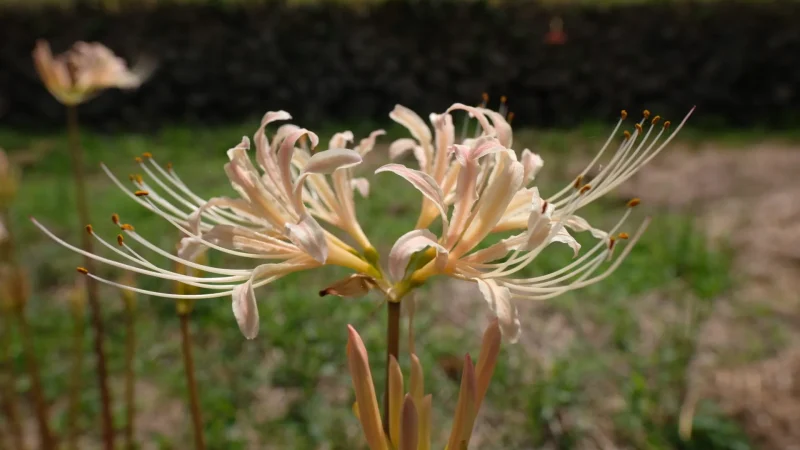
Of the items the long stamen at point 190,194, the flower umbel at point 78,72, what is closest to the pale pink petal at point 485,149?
the long stamen at point 190,194

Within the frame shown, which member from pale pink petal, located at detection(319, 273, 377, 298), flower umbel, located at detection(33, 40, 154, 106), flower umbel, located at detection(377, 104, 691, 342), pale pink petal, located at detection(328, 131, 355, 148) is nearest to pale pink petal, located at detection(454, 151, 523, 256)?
flower umbel, located at detection(377, 104, 691, 342)

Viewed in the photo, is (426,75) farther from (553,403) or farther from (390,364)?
(390,364)

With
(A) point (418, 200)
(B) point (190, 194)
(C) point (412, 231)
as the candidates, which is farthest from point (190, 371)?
(A) point (418, 200)

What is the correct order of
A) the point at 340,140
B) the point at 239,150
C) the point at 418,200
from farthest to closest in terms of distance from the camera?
the point at 418,200 → the point at 340,140 → the point at 239,150

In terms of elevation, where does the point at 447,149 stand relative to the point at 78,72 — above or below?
below

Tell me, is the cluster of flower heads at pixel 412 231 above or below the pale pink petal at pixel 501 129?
below

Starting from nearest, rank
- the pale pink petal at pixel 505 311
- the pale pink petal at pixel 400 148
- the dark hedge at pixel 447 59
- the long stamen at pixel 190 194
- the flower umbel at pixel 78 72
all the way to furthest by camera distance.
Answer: the pale pink petal at pixel 505 311 < the long stamen at pixel 190 194 < the pale pink petal at pixel 400 148 < the flower umbel at pixel 78 72 < the dark hedge at pixel 447 59

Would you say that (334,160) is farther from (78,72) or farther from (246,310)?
(78,72)

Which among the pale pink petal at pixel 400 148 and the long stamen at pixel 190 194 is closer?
the long stamen at pixel 190 194

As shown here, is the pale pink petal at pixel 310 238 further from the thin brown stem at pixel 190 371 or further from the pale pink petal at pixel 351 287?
the thin brown stem at pixel 190 371
